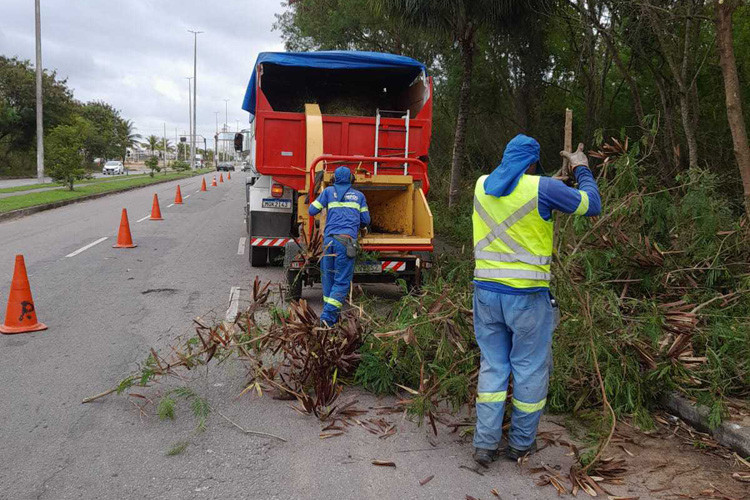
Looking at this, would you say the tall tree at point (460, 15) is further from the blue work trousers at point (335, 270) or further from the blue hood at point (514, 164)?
the blue hood at point (514, 164)

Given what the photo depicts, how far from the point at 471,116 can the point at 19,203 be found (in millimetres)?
13891

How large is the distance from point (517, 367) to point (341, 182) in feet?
10.6

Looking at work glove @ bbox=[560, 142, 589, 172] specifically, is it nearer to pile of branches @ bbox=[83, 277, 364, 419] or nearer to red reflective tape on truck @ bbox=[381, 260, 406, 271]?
pile of branches @ bbox=[83, 277, 364, 419]

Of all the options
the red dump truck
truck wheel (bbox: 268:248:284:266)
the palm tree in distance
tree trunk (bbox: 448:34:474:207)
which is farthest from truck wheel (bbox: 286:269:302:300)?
the palm tree in distance

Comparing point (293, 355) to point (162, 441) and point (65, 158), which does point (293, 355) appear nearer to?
point (162, 441)

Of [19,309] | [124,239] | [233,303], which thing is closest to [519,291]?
[233,303]

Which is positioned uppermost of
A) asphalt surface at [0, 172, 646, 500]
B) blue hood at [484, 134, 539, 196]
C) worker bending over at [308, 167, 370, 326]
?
blue hood at [484, 134, 539, 196]

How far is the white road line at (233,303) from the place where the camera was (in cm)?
713

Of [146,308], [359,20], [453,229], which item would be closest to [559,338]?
[146,308]

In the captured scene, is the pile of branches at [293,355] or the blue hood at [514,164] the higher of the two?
the blue hood at [514,164]

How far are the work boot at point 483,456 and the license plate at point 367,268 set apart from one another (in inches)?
140

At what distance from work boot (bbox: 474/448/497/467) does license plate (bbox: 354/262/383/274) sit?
356cm

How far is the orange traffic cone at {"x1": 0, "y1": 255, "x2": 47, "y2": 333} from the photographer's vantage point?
6.32 m

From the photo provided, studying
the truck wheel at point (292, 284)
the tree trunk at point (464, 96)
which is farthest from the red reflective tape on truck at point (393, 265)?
the tree trunk at point (464, 96)
